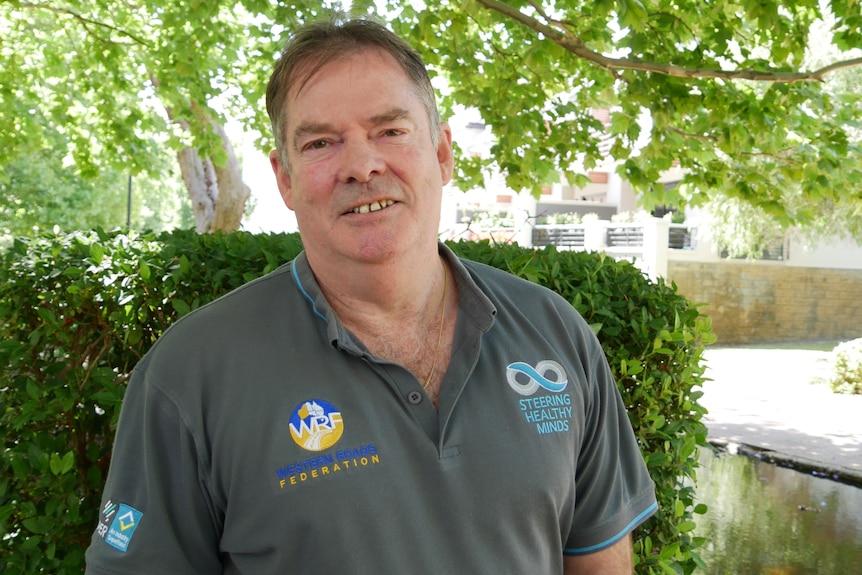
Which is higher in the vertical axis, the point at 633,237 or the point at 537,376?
the point at 633,237

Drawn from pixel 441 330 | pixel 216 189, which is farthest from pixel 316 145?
pixel 216 189

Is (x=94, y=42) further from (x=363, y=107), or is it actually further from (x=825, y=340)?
(x=825, y=340)

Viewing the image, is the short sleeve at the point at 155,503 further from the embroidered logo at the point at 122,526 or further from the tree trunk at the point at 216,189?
the tree trunk at the point at 216,189

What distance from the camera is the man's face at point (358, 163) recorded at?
189cm

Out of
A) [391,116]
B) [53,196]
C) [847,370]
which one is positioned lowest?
[847,370]

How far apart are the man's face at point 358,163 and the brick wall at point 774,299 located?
879 inches

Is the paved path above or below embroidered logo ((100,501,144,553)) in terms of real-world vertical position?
below

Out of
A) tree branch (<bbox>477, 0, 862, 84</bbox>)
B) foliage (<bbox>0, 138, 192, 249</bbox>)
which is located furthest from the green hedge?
foliage (<bbox>0, 138, 192, 249</bbox>)

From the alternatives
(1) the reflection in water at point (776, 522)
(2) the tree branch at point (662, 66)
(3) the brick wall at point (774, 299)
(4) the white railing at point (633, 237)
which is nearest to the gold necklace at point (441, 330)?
(2) the tree branch at point (662, 66)

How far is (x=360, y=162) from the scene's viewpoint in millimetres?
1882

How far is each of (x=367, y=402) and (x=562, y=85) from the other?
7.09 metres

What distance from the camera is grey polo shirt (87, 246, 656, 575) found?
167cm

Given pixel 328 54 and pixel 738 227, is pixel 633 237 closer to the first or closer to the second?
pixel 738 227

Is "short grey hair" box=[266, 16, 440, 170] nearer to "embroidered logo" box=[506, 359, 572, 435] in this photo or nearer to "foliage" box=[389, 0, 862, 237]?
"embroidered logo" box=[506, 359, 572, 435]
